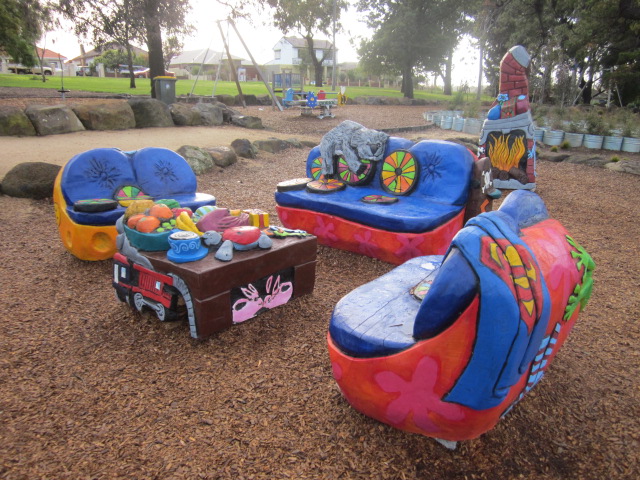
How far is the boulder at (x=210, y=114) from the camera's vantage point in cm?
1327

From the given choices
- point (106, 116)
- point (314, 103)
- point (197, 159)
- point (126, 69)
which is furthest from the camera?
point (126, 69)

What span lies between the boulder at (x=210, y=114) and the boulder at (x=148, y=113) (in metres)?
1.47

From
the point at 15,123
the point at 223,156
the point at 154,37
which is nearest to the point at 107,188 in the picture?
the point at 223,156

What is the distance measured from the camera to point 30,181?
Result: 6.27m

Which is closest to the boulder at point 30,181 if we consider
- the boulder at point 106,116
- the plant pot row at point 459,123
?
the boulder at point 106,116

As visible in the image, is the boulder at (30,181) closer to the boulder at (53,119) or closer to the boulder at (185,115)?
the boulder at (53,119)

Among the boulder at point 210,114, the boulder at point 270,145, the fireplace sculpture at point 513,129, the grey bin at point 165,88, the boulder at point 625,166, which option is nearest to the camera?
the fireplace sculpture at point 513,129

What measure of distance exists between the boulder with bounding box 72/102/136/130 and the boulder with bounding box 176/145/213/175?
11.4 ft

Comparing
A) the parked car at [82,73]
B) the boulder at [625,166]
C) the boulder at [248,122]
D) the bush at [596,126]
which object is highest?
the parked car at [82,73]

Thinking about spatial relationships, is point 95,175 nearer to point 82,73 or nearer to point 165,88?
point 165,88

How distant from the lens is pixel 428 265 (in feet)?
9.85

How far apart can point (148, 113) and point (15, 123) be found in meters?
3.09

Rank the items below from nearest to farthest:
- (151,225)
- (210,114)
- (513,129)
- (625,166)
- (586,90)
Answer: (151,225) → (513,129) → (625,166) → (210,114) → (586,90)

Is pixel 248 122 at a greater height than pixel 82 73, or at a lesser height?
lesser
